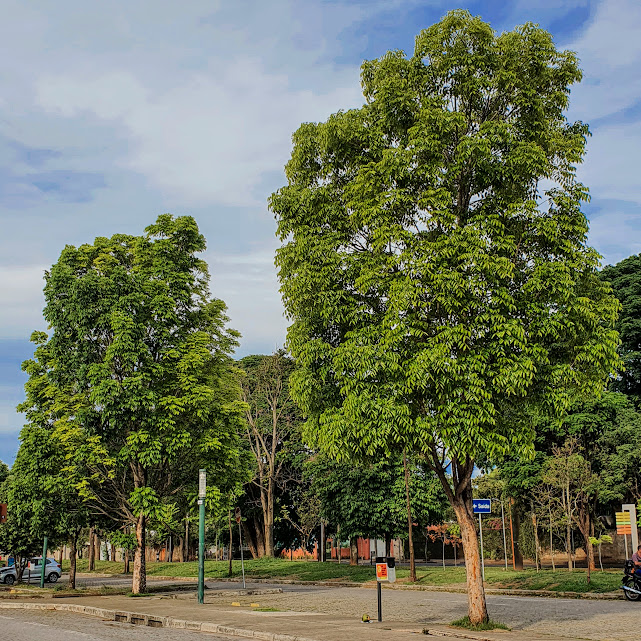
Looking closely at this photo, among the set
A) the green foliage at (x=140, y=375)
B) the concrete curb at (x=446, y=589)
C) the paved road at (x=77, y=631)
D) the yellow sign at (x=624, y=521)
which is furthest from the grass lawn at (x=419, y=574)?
the paved road at (x=77, y=631)

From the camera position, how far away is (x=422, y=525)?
4234cm

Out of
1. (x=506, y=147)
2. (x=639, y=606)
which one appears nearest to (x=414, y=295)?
(x=506, y=147)

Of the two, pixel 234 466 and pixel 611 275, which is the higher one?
pixel 611 275

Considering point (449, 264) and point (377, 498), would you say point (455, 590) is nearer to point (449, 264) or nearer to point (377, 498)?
point (377, 498)

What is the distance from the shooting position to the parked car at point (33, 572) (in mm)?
42812

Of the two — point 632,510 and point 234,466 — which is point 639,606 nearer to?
point 632,510

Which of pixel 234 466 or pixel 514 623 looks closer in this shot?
pixel 514 623

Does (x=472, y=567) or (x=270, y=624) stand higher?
(x=472, y=567)

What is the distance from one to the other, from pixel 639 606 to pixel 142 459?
54.8 feet

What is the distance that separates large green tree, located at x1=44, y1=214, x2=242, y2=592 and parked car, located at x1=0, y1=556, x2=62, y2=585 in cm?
1681

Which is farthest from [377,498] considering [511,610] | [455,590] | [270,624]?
[270,624]

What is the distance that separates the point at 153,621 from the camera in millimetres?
17172

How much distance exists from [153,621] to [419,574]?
68.8 feet

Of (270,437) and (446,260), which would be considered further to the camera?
(270,437)
